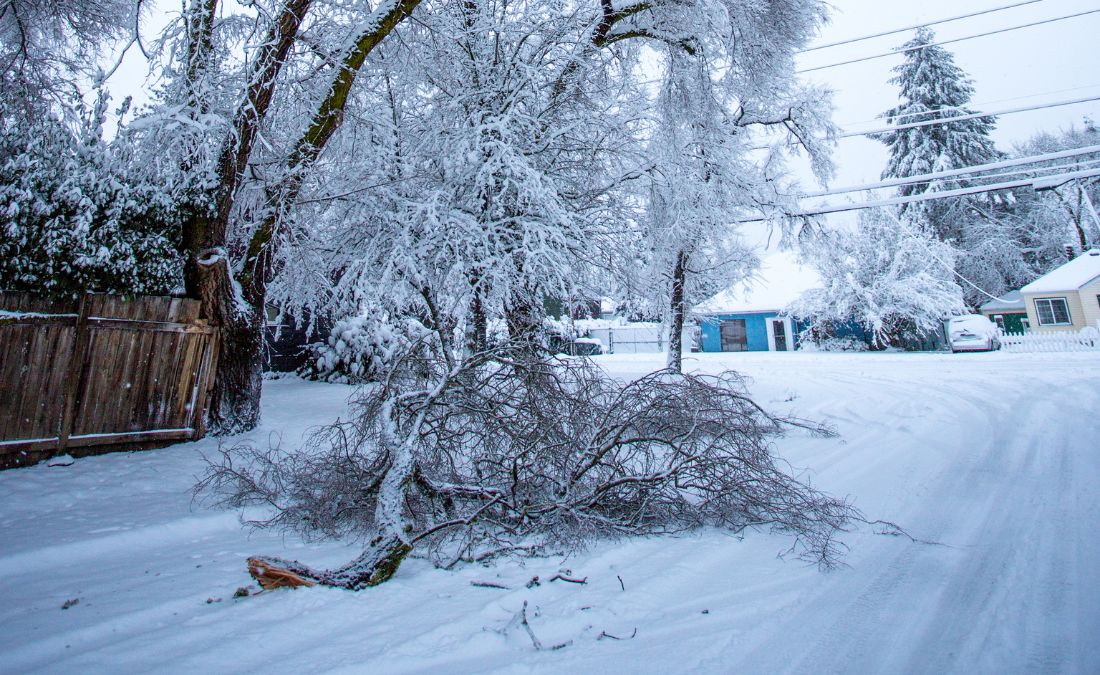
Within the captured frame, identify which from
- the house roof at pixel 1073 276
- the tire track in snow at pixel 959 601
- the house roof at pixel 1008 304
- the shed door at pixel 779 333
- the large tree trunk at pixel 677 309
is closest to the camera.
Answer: the tire track in snow at pixel 959 601

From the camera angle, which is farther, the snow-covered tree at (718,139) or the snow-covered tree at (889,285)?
the snow-covered tree at (889,285)

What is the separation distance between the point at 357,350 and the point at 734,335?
28.2 meters

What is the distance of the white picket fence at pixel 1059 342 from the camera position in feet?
63.2

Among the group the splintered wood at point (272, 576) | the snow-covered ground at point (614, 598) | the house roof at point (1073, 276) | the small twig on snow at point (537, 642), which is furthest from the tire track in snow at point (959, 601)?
the house roof at point (1073, 276)

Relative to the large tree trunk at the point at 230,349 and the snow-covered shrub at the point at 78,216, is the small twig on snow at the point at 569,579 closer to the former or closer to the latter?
the large tree trunk at the point at 230,349

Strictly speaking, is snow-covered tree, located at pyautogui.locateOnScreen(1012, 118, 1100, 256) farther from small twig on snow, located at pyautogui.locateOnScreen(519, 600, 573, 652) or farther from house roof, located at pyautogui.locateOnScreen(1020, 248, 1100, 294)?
small twig on snow, located at pyautogui.locateOnScreen(519, 600, 573, 652)

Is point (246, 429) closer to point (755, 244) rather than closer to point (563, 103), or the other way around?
point (563, 103)

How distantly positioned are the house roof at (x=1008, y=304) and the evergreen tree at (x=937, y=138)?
474 cm

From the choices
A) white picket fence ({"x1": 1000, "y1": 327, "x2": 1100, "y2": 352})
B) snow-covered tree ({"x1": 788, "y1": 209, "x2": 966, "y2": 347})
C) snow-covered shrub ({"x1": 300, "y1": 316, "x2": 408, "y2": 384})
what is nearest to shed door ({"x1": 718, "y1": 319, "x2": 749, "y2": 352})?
snow-covered tree ({"x1": 788, "y1": 209, "x2": 966, "y2": 347})

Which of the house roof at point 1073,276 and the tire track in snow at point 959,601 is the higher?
the house roof at point 1073,276

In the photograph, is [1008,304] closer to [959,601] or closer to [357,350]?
[357,350]

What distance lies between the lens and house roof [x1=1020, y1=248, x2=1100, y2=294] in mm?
24859

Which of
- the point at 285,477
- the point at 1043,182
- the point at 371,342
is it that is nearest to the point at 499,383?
the point at 285,477

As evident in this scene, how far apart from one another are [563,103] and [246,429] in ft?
23.2
